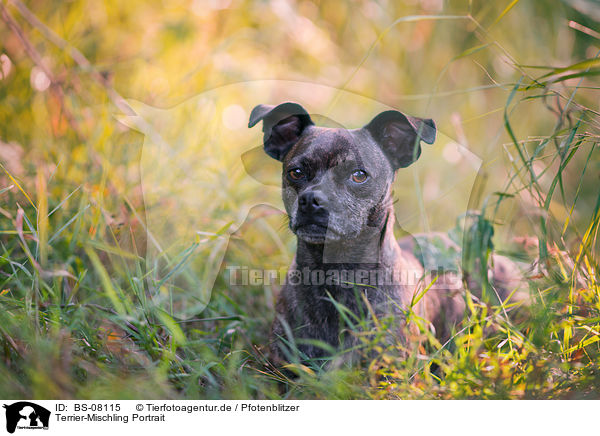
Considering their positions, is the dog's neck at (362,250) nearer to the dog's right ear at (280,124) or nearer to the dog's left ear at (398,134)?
the dog's left ear at (398,134)

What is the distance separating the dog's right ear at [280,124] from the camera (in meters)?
2.41

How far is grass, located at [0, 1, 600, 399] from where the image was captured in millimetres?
2041

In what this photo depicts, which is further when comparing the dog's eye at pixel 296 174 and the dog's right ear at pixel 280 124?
the dog's eye at pixel 296 174

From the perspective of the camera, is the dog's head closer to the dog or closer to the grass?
the dog

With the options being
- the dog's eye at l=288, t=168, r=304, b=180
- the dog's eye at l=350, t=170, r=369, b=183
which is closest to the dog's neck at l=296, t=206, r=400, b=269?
the dog's eye at l=350, t=170, r=369, b=183

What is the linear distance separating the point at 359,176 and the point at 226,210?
4.50 feet

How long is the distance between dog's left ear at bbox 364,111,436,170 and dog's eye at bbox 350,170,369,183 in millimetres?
261

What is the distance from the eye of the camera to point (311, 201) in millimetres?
2291
